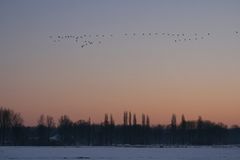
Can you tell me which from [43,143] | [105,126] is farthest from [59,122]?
[43,143]

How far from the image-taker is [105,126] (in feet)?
517

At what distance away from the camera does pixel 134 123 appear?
158 metres

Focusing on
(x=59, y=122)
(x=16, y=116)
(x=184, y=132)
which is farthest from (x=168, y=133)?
(x=16, y=116)

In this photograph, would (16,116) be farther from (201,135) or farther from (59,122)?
(201,135)

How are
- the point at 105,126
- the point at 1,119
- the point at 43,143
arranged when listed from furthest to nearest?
the point at 105,126, the point at 1,119, the point at 43,143

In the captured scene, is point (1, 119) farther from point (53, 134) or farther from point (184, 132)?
point (184, 132)

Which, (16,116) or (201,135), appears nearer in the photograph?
(16,116)

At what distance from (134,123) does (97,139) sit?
1310 cm

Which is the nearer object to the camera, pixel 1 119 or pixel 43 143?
pixel 43 143

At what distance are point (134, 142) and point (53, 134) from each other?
111 ft

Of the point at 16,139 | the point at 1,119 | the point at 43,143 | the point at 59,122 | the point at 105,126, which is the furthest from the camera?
the point at 59,122
